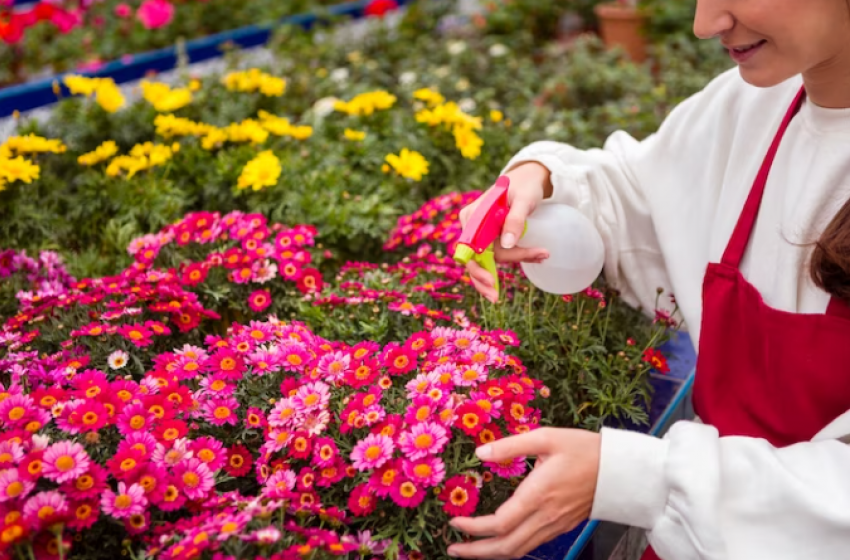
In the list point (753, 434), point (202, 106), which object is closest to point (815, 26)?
point (753, 434)

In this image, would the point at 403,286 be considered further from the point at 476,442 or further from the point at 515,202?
the point at 476,442

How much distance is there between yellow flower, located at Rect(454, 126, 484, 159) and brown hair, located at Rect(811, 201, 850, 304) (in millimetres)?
1338

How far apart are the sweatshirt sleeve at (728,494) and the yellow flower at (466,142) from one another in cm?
145

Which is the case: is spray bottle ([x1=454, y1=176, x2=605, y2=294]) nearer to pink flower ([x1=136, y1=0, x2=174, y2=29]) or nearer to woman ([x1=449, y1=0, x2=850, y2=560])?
woman ([x1=449, y1=0, x2=850, y2=560])

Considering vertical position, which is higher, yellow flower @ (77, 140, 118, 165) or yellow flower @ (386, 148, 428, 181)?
yellow flower @ (77, 140, 118, 165)

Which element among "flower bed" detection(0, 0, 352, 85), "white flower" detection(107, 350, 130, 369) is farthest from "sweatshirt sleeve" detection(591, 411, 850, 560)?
"flower bed" detection(0, 0, 352, 85)

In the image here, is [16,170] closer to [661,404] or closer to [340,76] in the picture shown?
[661,404]

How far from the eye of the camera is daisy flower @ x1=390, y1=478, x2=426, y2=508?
1001 millimetres

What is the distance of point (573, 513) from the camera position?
96cm

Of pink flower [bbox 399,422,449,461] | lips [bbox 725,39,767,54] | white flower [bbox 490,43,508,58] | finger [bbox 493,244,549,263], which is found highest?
lips [bbox 725,39,767,54]

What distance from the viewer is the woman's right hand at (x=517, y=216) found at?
120cm

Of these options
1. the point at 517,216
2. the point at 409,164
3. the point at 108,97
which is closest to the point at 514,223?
the point at 517,216

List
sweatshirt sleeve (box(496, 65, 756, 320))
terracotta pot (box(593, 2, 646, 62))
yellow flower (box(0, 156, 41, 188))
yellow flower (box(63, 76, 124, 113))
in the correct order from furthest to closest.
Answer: terracotta pot (box(593, 2, 646, 62))
yellow flower (box(63, 76, 124, 113))
yellow flower (box(0, 156, 41, 188))
sweatshirt sleeve (box(496, 65, 756, 320))

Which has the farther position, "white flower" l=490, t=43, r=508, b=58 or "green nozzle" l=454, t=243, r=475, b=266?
"white flower" l=490, t=43, r=508, b=58
